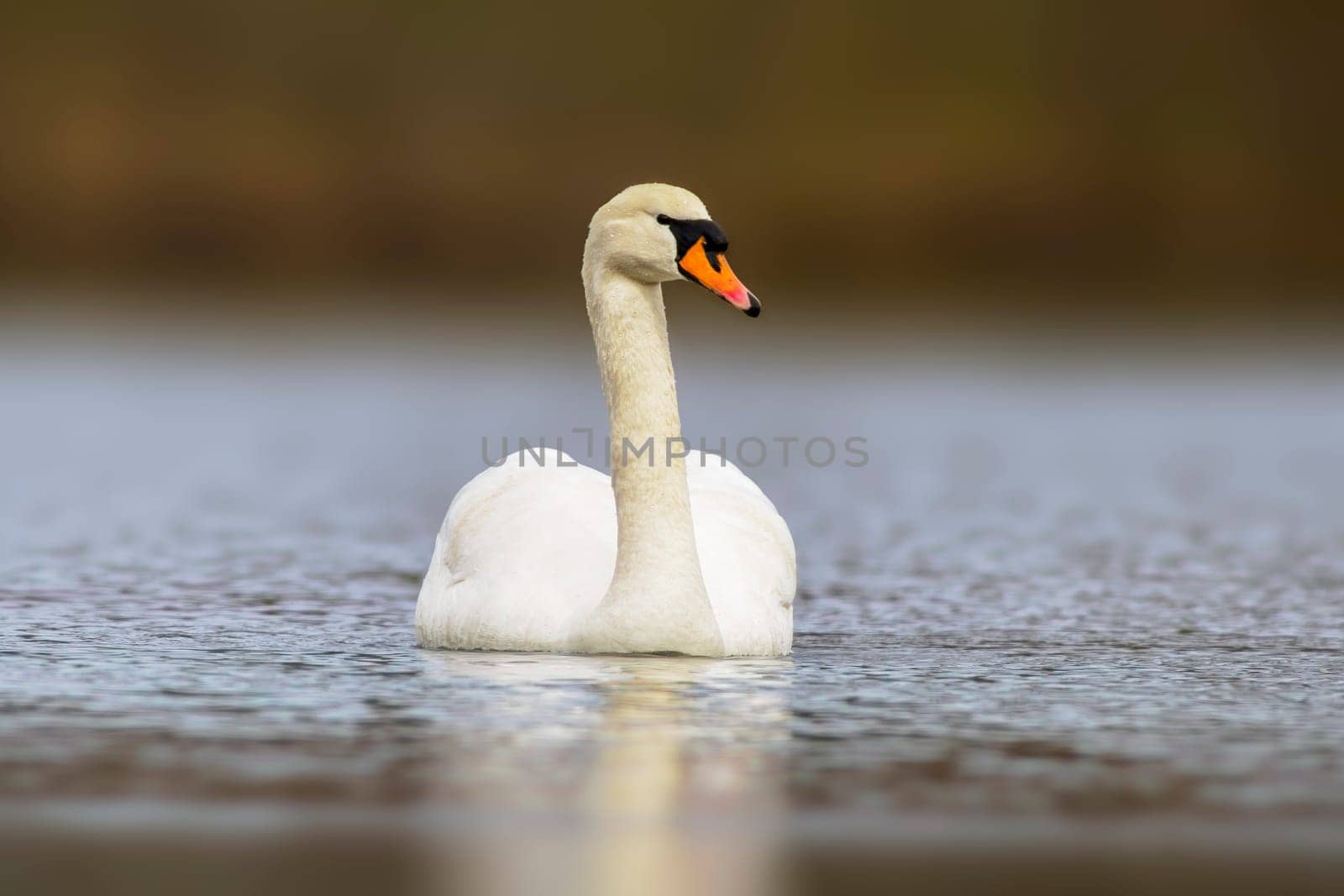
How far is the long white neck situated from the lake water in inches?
7.0

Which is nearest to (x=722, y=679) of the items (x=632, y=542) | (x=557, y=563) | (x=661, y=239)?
(x=632, y=542)

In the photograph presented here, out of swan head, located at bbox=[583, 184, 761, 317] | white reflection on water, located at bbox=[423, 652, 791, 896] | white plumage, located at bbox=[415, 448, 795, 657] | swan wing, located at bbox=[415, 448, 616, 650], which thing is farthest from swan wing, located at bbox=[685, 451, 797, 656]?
swan head, located at bbox=[583, 184, 761, 317]

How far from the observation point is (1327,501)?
67.2 feet

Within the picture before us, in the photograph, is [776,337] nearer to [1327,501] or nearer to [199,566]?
[1327,501]

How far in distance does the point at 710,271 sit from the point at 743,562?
1.50 metres

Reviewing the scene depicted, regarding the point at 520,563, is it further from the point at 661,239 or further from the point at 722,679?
the point at 661,239

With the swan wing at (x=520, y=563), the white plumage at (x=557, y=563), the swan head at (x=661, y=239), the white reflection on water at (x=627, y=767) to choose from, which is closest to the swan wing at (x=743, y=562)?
the white plumage at (x=557, y=563)

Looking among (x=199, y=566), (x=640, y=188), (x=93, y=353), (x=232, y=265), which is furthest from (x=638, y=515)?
(x=232, y=265)

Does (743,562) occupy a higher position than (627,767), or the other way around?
(743,562)

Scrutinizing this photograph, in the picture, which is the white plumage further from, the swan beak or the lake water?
the swan beak

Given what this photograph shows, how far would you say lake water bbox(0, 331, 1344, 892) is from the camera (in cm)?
855

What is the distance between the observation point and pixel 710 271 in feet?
39.0

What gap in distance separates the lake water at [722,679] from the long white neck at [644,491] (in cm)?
18

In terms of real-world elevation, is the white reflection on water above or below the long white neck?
below
